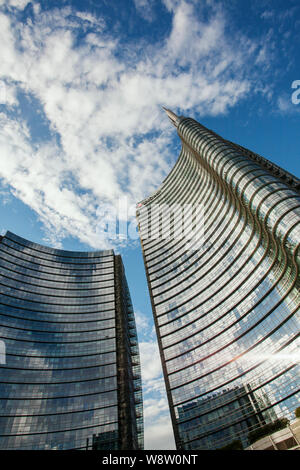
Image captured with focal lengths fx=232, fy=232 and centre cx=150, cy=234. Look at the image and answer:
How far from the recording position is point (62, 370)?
64.2 m

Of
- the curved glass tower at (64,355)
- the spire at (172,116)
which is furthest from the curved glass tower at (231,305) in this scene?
the spire at (172,116)

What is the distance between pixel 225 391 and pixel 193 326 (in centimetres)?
1813

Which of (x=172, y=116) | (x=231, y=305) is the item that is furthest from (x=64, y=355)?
(x=172, y=116)

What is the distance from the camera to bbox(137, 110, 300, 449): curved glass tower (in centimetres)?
4741

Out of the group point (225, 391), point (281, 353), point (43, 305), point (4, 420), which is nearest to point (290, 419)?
point (281, 353)

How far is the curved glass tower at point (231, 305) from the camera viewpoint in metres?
47.4

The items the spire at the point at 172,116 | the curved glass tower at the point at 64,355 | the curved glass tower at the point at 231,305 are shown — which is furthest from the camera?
the spire at the point at 172,116

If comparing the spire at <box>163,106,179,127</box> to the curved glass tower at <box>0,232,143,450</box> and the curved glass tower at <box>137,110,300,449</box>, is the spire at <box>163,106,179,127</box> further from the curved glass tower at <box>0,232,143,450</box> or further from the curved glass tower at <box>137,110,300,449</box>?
the curved glass tower at <box>0,232,143,450</box>

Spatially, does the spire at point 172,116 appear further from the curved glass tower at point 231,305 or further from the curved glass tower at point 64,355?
the curved glass tower at point 64,355

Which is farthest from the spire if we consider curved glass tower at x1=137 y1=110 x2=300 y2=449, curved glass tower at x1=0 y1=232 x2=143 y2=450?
curved glass tower at x1=0 y1=232 x2=143 y2=450

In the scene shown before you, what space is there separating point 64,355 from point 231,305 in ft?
163

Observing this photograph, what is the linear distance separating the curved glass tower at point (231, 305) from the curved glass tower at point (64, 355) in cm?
1460
